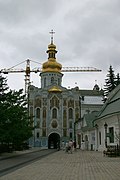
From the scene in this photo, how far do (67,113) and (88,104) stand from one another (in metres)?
8.80

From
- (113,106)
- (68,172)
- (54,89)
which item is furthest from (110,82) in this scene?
(68,172)

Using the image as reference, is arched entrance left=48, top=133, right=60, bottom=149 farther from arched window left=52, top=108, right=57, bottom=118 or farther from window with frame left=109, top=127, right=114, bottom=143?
window with frame left=109, top=127, right=114, bottom=143

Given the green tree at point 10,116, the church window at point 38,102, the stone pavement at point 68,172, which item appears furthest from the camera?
the church window at point 38,102

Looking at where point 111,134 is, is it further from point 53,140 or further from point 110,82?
point 53,140

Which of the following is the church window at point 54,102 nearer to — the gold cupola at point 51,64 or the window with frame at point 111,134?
the gold cupola at point 51,64

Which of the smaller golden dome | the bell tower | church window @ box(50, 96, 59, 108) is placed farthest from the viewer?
the bell tower

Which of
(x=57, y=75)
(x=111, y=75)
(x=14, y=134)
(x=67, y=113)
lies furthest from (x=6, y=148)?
(x=57, y=75)

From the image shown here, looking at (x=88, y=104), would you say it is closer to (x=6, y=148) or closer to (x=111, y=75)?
(x=111, y=75)

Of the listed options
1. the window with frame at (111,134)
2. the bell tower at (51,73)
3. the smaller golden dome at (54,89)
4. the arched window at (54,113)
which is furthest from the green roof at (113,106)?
the bell tower at (51,73)

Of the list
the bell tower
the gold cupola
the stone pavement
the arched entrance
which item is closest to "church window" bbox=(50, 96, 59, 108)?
the bell tower

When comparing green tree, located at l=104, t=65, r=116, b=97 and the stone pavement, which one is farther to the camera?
green tree, located at l=104, t=65, r=116, b=97

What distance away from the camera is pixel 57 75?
262 feet

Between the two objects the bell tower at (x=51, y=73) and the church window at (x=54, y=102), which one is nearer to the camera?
the church window at (x=54, y=102)

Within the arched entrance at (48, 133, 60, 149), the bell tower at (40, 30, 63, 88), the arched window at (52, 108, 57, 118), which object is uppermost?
the bell tower at (40, 30, 63, 88)
